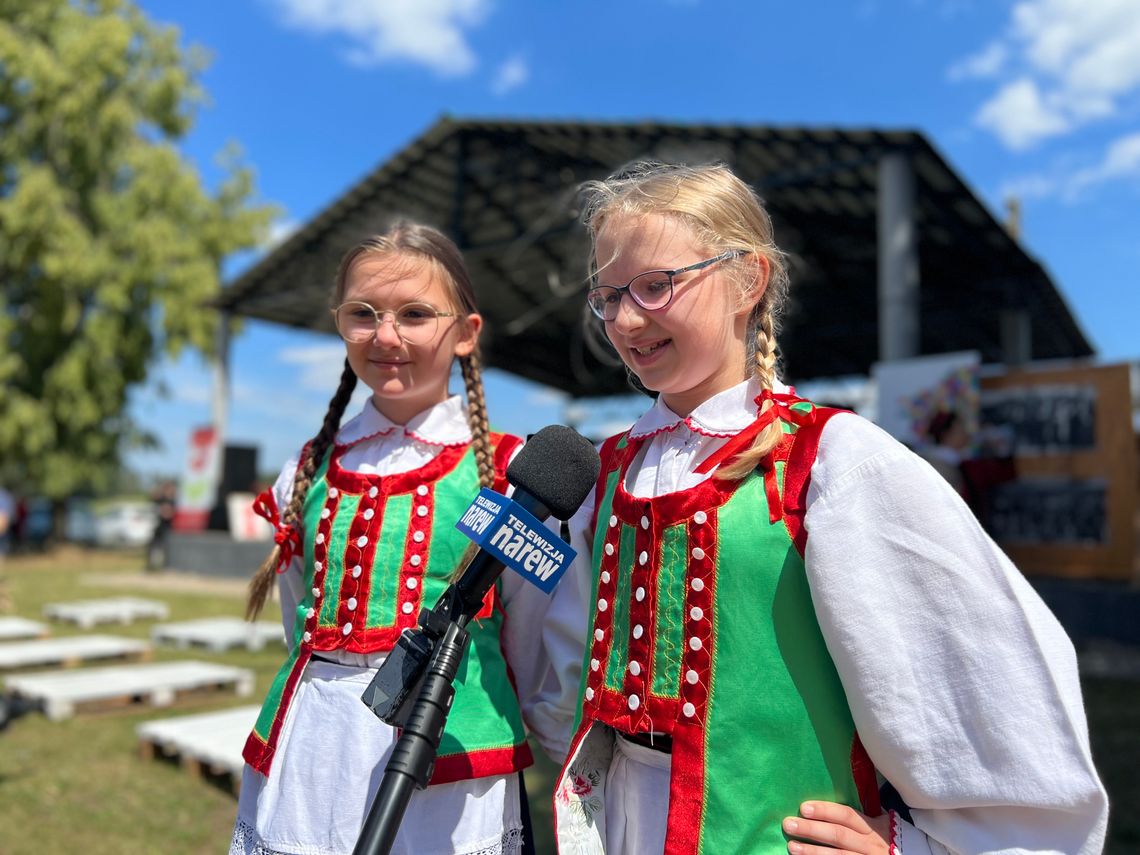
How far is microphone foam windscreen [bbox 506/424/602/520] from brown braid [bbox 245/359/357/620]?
0.68 meters

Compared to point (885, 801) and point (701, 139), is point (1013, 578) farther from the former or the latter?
point (701, 139)

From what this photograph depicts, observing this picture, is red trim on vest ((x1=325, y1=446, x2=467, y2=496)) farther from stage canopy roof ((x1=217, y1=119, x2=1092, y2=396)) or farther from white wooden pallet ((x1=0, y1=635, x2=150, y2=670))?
white wooden pallet ((x1=0, y1=635, x2=150, y2=670))

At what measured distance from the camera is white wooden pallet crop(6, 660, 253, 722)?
5.84 meters

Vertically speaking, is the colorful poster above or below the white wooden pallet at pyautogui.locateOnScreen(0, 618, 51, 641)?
above

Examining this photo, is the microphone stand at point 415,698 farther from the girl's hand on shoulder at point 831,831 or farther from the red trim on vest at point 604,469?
the girl's hand on shoulder at point 831,831

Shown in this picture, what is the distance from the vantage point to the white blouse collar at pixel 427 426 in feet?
5.99

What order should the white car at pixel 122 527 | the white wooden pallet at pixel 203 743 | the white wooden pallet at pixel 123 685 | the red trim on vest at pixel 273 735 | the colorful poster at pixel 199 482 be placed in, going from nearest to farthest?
the red trim on vest at pixel 273 735
the white wooden pallet at pixel 203 743
the white wooden pallet at pixel 123 685
the colorful poster at pixel 199 482
the white car at pixel 122 527

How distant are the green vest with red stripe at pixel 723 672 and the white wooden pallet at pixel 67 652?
734 cm

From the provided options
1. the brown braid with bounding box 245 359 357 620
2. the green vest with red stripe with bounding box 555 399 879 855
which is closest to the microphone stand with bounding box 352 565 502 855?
the green vest with red stripe with bounding box 555 399 879 855

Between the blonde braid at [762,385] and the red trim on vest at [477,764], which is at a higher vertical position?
the blonde braid at [762,385]

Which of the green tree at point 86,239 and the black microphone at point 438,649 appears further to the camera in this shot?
the green tree at point 86,239

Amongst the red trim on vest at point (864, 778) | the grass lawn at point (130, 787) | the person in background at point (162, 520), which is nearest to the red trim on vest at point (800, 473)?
the red trim on vest at point (864, 778)

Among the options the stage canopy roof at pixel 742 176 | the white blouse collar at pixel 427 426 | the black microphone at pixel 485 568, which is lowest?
the black microphone at pixel 485 568

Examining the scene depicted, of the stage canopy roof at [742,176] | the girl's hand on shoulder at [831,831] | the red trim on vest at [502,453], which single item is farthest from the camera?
the stage canopy roof at [742,176]
